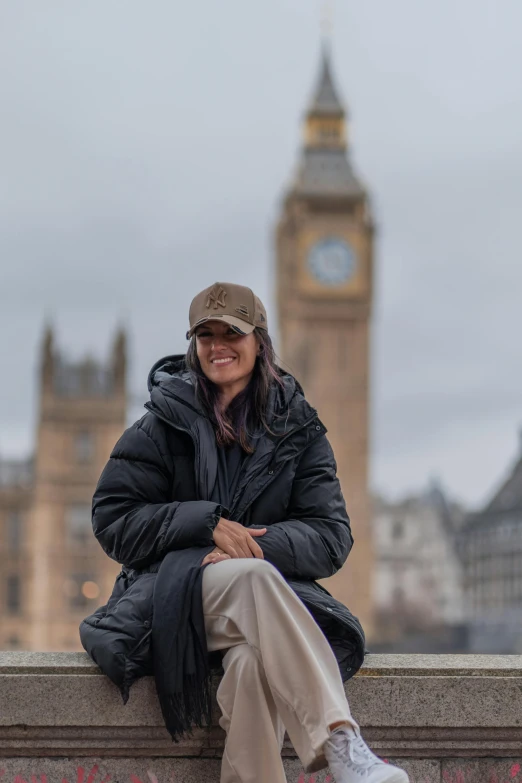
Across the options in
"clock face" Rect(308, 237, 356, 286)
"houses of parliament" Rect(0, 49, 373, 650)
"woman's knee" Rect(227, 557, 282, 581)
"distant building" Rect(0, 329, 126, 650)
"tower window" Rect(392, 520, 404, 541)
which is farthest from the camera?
"tower window" Rect(392, 520, 404, 541)

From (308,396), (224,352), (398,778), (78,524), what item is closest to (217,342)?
(224,352)

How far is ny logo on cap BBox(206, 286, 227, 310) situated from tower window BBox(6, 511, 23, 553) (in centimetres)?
5390

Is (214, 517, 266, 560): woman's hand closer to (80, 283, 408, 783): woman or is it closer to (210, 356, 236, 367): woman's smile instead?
(80, 283, 408, 783): woman

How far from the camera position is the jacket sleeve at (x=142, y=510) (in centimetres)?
392

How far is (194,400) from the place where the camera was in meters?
4.11

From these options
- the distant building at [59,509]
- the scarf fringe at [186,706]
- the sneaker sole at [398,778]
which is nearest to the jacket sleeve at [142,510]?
the scarf fringe at [186,706]

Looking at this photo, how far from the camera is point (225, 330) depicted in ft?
13.8

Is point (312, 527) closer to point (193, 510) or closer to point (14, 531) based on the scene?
point (193, 510)

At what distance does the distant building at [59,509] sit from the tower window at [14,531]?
1.6 inches

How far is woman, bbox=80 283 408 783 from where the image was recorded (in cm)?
363

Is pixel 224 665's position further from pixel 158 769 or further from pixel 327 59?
pixel 327 59

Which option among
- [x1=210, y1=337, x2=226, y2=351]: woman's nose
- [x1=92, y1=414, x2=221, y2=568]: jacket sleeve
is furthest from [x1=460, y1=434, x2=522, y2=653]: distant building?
[x1=92, y1=414, x2=221, y2=568]: jacket sleeve

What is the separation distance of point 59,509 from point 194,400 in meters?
54.1

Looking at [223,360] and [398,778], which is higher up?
[223,360]
